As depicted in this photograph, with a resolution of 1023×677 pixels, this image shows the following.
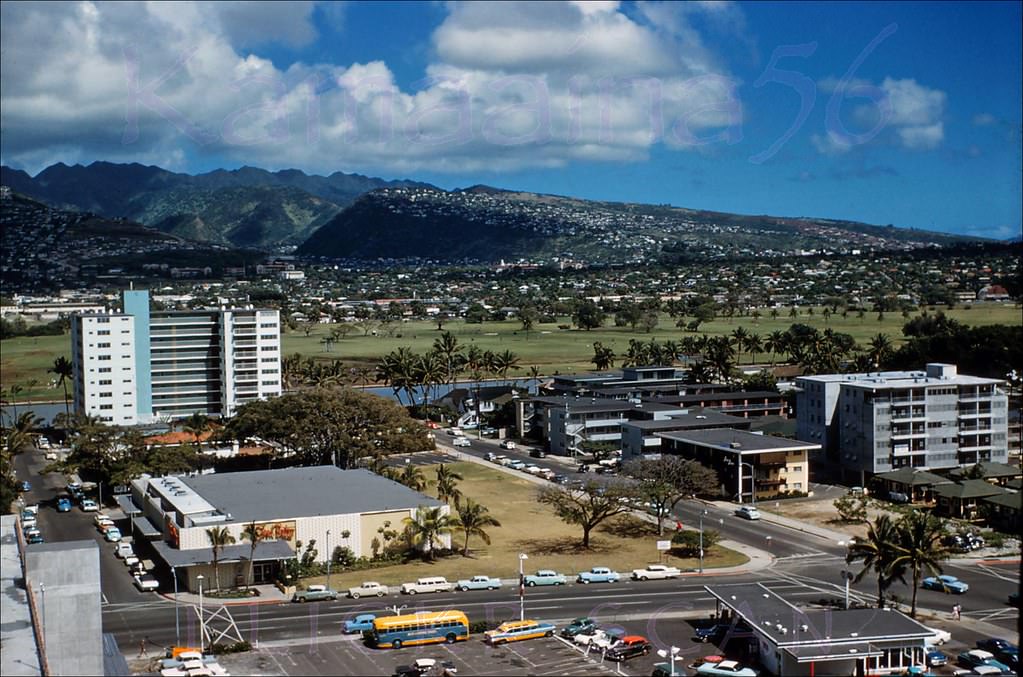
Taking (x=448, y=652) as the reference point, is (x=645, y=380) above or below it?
above

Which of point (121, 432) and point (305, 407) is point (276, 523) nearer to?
point (305, 407)

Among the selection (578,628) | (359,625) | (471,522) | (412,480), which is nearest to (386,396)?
(412,480)

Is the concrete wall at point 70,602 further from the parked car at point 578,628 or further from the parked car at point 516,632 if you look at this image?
the parked car at point 578,628

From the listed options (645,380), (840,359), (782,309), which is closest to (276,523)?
(645,380)

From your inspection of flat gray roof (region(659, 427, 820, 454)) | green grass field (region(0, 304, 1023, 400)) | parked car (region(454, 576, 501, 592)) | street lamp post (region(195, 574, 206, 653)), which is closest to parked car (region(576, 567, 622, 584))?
parked car (region(454, 576, 501, 592))

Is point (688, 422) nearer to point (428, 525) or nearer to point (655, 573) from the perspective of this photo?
point (655, 573)
